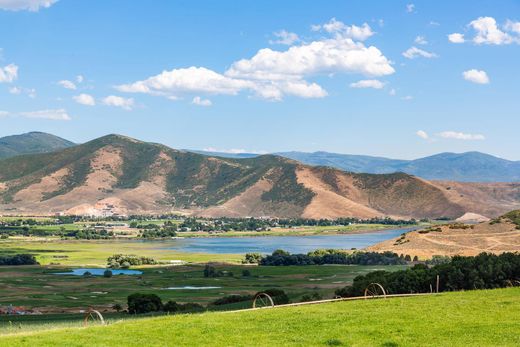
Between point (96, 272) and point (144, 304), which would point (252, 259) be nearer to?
point (96, 272)

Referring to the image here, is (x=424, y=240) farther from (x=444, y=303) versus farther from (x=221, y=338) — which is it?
(x=221, y=338)

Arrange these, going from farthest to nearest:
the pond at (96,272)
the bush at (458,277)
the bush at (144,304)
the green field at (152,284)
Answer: the pond at (96,272), the green field at (152,284), the bush at (144,304), the bush at (458,277)

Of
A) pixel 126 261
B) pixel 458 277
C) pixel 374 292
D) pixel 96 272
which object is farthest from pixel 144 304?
pixel 126 261

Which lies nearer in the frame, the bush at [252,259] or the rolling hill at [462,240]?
the rolling hill at [462,240]

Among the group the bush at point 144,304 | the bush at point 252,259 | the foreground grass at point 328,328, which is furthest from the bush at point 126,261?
the foreground grass at point 328,328

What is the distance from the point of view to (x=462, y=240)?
161 metres

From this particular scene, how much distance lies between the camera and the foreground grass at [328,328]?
27.4m

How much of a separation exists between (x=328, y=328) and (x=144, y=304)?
48996 millimetres

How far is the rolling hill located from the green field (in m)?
19.3

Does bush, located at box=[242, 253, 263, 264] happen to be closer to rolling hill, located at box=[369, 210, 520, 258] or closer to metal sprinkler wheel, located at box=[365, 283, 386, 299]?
rolling hill, located at box=[369, 210, 520, 258]

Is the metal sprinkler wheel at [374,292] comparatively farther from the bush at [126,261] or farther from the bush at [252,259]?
the bush at [126,261]

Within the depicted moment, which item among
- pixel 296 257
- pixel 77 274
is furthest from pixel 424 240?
pixel 77 274

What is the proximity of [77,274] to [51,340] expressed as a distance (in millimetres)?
119461

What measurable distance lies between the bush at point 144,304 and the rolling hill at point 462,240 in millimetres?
85356
